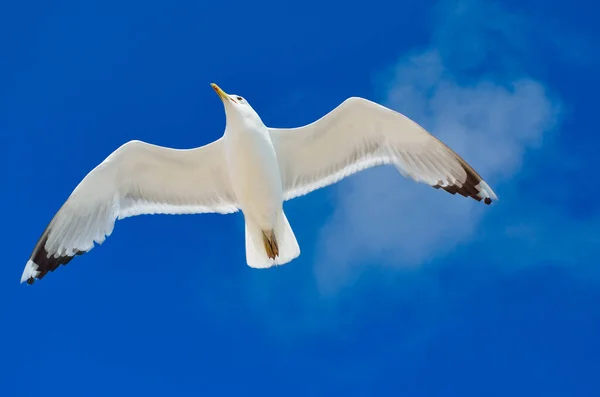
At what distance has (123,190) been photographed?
8062mm

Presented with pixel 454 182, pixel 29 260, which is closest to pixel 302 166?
pixel 454 182

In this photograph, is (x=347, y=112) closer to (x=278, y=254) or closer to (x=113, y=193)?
(x=278, y=254)

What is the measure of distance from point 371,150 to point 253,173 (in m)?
1.15

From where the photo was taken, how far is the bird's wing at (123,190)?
7.89 m

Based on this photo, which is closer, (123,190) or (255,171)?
A: (255,171)

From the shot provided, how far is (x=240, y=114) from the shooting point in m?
7.62

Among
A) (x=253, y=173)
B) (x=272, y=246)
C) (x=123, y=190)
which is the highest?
(x=123, y=190)

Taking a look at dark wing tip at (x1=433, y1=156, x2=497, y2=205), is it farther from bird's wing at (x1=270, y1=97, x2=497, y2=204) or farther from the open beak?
the open beak

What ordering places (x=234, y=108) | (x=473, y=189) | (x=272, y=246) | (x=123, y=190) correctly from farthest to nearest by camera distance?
(x=473, y=189), (x=123, y=190), (x=272, y=246), (x=234, y=108)

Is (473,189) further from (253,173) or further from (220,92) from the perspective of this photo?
(220,92)

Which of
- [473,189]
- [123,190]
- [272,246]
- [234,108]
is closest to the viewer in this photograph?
[234,108]

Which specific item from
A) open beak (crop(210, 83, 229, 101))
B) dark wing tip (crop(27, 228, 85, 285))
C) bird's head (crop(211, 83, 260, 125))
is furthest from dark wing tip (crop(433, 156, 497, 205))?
dark wing tip (crop(27, 228, 85, 285))

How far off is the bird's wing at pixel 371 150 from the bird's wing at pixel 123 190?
640 mm

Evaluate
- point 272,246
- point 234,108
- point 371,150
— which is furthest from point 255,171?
point 371,150
